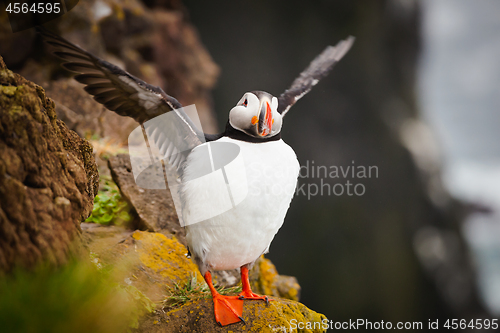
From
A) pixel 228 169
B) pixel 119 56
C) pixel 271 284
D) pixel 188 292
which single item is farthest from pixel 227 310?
pixel 119 56

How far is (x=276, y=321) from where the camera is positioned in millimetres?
1917

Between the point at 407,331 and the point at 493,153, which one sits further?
the point at 493,153

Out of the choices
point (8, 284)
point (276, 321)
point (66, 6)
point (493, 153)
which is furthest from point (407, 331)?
point (66, 6)

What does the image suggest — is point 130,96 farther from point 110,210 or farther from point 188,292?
point 110,210

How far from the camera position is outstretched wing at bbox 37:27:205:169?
5.45ft

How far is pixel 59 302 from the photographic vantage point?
960mm

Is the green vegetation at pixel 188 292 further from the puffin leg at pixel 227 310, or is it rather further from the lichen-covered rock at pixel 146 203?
the lichen-covered rock at pixel 146 203

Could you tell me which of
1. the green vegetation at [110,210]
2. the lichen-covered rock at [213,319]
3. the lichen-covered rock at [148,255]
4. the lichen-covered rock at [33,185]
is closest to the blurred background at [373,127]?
the green vegetation at [110,210]

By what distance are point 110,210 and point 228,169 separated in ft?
5.95

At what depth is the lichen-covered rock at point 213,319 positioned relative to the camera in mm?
1828

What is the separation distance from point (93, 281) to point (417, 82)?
7919 millimetres

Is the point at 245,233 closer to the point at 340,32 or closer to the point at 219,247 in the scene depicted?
the point at 219,247

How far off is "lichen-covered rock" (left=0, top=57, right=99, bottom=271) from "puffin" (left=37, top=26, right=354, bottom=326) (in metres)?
0.46

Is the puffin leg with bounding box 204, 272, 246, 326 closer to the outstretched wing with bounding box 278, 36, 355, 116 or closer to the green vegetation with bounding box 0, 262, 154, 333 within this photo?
the green vegetation with bounding box 0, 262, 154, 333
